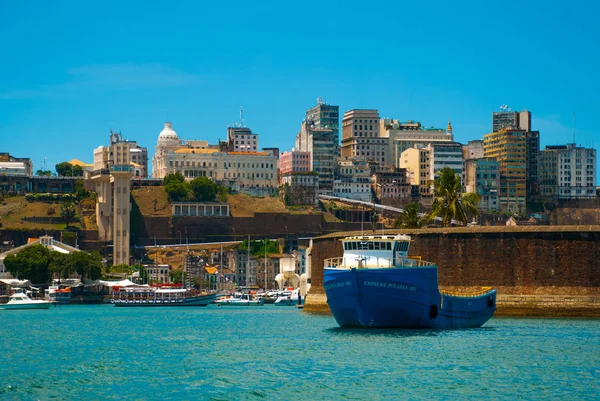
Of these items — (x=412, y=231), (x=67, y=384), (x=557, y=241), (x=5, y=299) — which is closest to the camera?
(x=67, y=384)

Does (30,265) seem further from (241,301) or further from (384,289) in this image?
(384,289)

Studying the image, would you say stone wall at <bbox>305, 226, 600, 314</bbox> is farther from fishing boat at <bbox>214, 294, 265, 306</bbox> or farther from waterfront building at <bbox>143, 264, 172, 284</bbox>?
waterfront building at <bbox>143, 264, 172, 284</bbox>

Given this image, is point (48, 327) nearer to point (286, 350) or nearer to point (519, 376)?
point (286, 350)

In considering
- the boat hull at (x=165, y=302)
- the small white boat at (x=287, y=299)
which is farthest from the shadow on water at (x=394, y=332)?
the small white boat at (x=287, y=299)

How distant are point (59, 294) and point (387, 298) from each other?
104m

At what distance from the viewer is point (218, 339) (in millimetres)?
69125

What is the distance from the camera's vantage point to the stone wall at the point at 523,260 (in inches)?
3059

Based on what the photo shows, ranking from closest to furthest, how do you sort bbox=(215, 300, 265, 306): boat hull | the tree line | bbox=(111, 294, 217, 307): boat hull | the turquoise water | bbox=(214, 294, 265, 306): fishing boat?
1. the turquoise water
2. bbox=(111, 294, 217, 307): boat hull
3. bbox=(215, 300, 265, 306): boat hull
4. bbox=(214, 294, 265, 306): fishing boat
5. the tree line

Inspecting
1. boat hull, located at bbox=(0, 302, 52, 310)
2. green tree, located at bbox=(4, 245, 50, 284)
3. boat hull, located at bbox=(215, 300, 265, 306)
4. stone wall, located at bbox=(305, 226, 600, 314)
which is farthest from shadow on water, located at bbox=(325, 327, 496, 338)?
green tree, located at bbox=(4, 245, 50, 284)

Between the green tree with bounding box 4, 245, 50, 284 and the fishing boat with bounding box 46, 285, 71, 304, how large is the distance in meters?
6.32

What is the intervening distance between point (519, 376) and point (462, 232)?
3411 cm

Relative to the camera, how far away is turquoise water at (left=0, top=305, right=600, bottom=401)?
44344 mm

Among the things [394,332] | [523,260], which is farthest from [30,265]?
[394,332]

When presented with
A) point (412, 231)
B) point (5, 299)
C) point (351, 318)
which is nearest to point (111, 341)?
point (351, 318)
